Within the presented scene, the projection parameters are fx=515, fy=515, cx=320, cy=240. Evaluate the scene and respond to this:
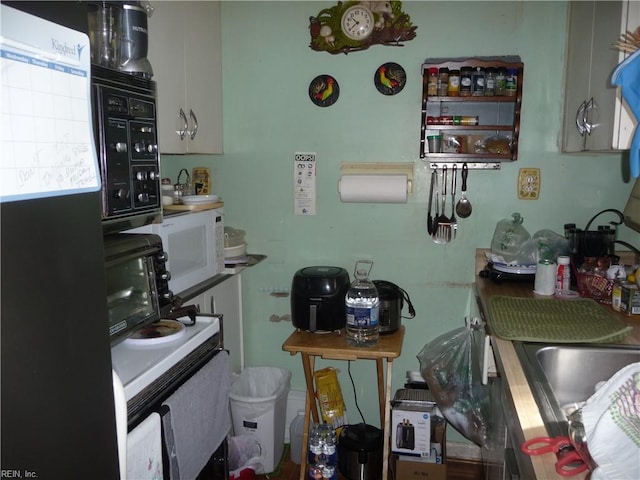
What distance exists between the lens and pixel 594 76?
178cm

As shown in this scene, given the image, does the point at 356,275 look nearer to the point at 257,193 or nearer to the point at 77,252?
the point at 257,193

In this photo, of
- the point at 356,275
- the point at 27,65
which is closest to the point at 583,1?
the point at 356,275

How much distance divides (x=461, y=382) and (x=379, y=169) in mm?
1020

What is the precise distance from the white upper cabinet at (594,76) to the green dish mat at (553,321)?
553mm

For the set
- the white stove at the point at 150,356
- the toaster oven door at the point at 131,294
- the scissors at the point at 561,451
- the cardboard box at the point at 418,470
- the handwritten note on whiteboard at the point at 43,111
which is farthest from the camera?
the cardboard box at the point at 418,470

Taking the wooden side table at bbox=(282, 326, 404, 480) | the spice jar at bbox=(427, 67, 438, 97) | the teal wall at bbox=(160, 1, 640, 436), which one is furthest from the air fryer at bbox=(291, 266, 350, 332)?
the spice jar at bbox=(427, 67, 438, 97)

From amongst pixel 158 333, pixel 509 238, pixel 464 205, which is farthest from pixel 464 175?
pixel 158 333

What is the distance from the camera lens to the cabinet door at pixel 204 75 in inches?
83.9

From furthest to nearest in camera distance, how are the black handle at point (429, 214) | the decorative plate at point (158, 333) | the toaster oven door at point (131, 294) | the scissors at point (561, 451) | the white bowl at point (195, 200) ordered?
the black handle at point (429, 214) < the white bowl at point (195, 200) < the decorative plate at point (158, 333) < the toaster oven door at point (131, 294) < the scissors at point (561, 451)

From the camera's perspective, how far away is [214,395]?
160 centimetres

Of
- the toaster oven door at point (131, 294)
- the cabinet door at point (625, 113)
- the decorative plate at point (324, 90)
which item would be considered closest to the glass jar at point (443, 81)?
the decorative plate at point (324, 90)

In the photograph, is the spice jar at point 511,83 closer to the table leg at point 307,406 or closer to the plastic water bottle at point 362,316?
the plastic water bottle at point 362,316

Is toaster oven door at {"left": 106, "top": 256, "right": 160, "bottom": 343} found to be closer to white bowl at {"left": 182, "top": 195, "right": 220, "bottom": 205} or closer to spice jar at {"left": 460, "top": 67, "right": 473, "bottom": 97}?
white bowl at {"left": 182, "top": 195, "right": 220, "bottom": 205}

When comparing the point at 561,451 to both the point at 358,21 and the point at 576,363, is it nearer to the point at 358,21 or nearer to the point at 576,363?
the point at 576,363
